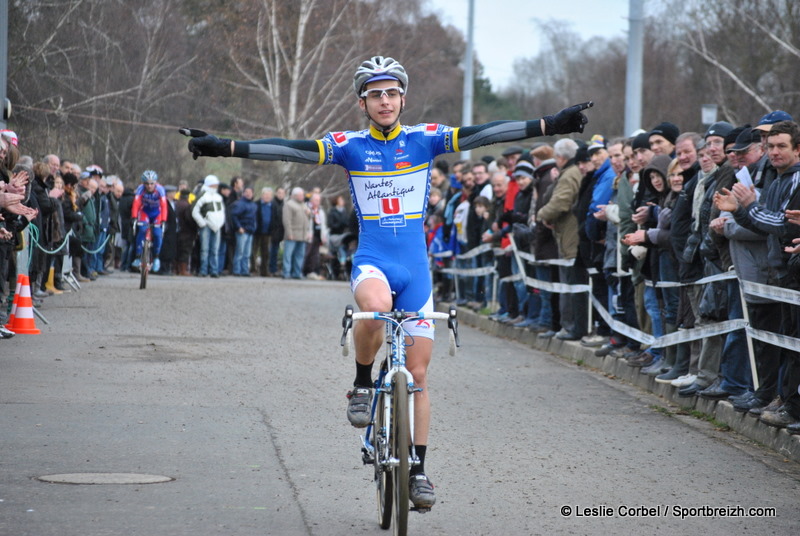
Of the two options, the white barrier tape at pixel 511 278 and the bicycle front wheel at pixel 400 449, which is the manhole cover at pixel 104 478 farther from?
the white barrier tape at pixel 511 278

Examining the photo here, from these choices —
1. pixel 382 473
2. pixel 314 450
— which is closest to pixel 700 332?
pixel 314 450

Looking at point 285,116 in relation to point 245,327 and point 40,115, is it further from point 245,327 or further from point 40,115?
point 245,327

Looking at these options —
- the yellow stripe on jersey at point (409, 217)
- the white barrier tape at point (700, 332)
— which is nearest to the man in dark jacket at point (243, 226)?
the white barrier tape at point (700, 332)

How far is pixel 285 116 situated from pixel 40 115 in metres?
14.7

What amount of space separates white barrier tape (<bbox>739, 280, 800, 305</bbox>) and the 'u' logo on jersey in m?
3.49

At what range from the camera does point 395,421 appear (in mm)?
6238

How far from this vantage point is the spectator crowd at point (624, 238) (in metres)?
9.61

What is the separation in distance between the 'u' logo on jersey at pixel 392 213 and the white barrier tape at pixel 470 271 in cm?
1192

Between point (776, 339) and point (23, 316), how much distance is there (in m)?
8.95

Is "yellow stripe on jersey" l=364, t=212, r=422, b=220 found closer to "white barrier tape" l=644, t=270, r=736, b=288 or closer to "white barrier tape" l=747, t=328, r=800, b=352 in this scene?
"white barrier tape" l=747, t=328, r=800, b=352

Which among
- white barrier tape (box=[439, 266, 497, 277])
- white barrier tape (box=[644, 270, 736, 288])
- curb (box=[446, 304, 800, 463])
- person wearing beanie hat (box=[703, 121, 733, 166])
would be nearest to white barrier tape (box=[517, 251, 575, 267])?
curb (box=[446, 304, 800, 463])

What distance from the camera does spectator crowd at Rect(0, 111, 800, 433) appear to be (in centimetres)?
961

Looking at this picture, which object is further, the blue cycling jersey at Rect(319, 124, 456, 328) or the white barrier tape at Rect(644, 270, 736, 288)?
the white barrier tape at Rect(644, 270, 736, 288)

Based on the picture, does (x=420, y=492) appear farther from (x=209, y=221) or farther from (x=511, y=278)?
(x=209, y=221)
